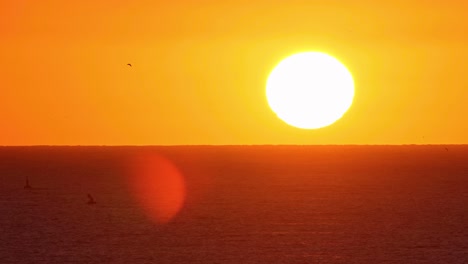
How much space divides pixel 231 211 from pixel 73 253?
31028mm

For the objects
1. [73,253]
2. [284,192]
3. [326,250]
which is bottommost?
[73,253]

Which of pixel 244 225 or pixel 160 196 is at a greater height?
pixel 160 196

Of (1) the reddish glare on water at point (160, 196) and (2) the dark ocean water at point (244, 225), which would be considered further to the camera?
(1) the reddish glare on water at point (160, 196)

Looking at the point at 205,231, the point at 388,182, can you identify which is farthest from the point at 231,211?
the point at 388,182

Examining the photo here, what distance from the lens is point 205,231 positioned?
250 feet

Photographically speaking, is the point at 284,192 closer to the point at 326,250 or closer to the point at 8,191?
the point at 8,191

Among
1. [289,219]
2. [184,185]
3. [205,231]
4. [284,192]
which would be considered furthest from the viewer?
[184,185]

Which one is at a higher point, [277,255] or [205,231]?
[205,231]

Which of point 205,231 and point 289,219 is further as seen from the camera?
point 289,219

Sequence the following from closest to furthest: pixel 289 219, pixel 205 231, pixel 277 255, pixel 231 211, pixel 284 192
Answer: pixel 277 255 → pixel 205 231 → pixel 289 219 → pixel 231 211 → pixel 284 192

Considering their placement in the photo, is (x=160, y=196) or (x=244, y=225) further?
(x=160, y=196)

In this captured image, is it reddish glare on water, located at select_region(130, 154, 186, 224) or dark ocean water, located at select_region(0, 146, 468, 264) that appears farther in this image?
reddish glare on water, located at select_region(130, 154, 186, 224)

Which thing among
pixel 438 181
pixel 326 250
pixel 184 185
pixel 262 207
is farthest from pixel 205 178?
pixel 326 250

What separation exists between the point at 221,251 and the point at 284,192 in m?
56.5
